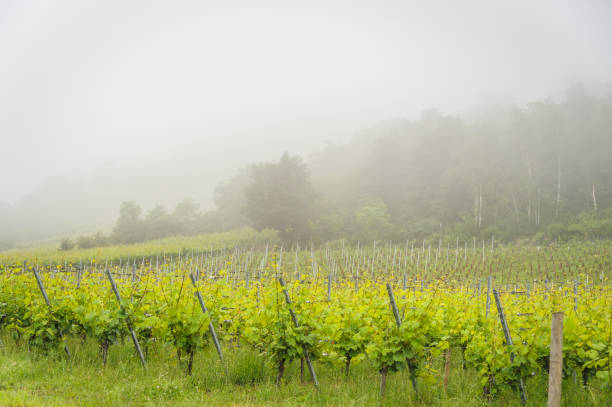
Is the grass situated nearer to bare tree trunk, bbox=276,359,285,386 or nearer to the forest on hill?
bare tree trunk, bbox=276,359,285,386

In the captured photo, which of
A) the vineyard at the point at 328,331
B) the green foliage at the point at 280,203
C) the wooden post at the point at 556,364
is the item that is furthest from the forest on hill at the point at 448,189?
the wooden post at the point at 556,364

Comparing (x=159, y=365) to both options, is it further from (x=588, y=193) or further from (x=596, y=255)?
(x=588, y=193)

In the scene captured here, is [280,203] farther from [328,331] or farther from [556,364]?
[556,364]

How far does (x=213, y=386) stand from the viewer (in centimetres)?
504

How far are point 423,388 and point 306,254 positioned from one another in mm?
24225

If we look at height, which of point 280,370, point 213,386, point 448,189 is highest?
point 448,189

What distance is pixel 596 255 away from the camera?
22.0 metres

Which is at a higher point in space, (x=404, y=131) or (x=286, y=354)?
(x=404, y=131)

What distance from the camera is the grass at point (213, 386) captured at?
450cm

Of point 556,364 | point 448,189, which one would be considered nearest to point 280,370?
point 556,364

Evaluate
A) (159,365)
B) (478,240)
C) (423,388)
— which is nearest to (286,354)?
(423,388)

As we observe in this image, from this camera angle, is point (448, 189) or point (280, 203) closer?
point (280, 203)

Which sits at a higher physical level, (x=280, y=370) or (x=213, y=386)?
(x=280, y=370)

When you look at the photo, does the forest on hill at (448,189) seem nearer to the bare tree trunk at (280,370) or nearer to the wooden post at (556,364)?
the bare tree trunk at (280,370)
